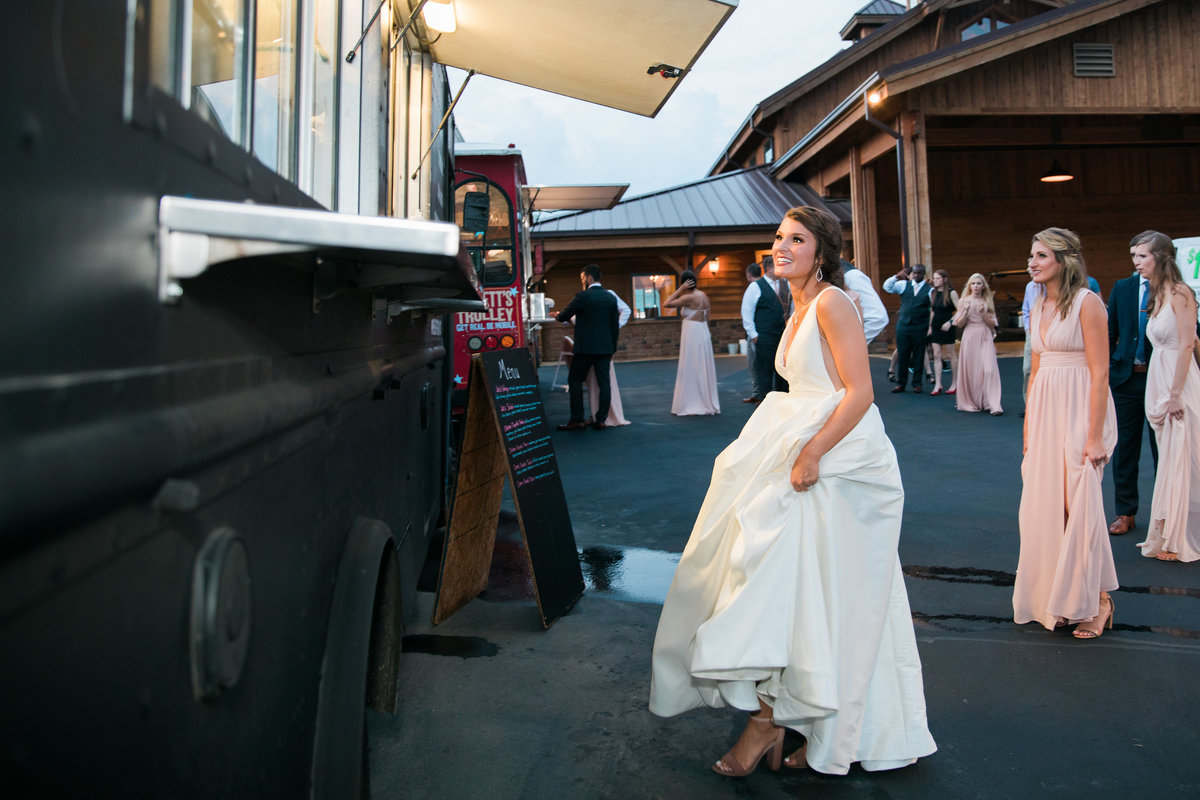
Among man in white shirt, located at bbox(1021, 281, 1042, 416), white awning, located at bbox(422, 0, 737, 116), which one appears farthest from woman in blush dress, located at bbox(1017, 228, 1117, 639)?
white awning, located at bbox(422, 0, 737, 116)

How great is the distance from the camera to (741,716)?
3111 millimetres

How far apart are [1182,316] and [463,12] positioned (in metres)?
4.13

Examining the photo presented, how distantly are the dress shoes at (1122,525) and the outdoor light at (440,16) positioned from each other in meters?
4.81

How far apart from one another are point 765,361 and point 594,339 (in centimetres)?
213

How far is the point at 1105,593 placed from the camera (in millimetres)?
3809

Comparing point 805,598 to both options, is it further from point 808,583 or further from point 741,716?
point 741,716

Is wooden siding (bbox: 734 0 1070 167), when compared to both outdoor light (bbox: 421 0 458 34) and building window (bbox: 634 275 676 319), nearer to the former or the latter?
building window (bbox: 634 275 676 319)

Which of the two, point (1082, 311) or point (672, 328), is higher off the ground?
point (672, 328)

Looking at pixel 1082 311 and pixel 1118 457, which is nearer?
pixel 1082 311

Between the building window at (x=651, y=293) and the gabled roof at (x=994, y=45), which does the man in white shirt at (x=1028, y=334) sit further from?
the building window at (x=651, y=293)

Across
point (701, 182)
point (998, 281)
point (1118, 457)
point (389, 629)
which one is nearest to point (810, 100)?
point (701, 182)

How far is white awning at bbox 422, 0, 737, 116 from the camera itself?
12.7ft

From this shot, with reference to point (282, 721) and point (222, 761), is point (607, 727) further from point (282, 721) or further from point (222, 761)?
point (222, 761)

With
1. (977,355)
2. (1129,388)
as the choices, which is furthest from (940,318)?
(1129,388)
